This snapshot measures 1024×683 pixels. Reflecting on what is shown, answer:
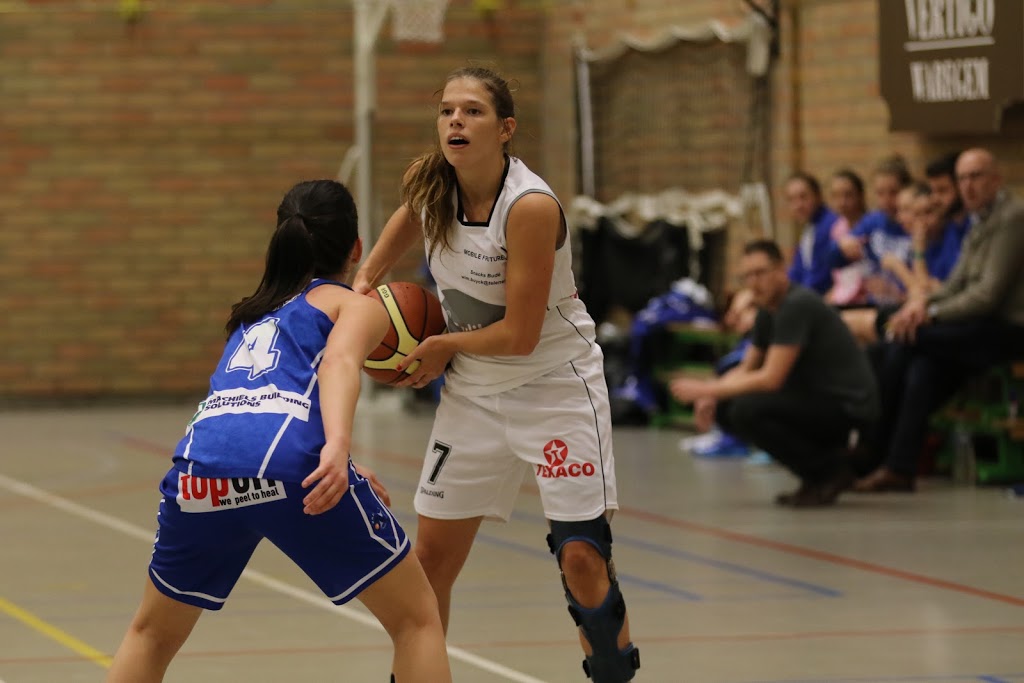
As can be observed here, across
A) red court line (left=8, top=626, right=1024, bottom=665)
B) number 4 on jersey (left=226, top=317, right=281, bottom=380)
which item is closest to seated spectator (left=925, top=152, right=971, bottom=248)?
red court line (left=8, top=626, right=1024, bottom=665)

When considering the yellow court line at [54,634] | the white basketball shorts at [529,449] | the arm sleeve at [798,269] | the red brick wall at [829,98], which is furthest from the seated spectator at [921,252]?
the white basketball shorts at [529,449]

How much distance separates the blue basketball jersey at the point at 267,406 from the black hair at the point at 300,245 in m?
0.04

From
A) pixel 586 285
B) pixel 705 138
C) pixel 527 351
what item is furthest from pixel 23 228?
pixel 527 351

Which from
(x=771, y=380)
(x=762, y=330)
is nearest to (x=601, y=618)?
(x=771, y=380)

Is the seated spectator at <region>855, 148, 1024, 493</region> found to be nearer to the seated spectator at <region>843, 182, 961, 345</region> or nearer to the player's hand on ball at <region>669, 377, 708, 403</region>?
the seated spectator at <region>843, 182, 961, 345</region>

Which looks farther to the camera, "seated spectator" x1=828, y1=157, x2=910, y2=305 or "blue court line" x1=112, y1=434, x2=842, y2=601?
"seated spectator" x1=828, y1=157, x2=910, y2=305

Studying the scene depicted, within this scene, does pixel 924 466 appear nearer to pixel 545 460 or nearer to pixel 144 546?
pixel 144 546

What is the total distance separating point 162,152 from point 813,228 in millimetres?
6717

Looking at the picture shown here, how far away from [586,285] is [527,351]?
984cm

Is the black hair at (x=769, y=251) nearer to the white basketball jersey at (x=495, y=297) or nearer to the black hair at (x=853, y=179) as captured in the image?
the black hair at (x=853, y=179)

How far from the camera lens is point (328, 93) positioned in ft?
49.6

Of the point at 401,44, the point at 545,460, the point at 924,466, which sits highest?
the point at 401,44

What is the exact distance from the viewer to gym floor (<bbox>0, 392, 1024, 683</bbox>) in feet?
16.6

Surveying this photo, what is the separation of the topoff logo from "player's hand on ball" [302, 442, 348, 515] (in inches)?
34.3
